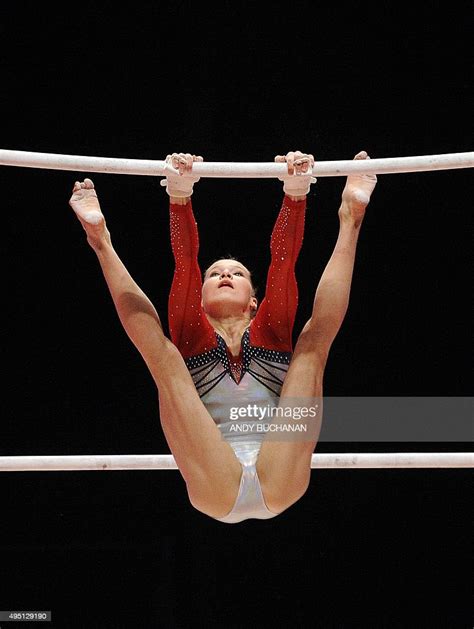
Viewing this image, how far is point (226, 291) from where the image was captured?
289 cm

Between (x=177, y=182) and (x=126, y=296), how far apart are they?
381 millimetres

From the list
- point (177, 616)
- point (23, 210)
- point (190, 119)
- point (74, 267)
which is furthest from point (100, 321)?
point (177, 616)

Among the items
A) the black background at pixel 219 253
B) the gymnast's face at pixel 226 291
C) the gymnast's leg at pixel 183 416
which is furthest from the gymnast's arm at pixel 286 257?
the black background at pixel 219 253

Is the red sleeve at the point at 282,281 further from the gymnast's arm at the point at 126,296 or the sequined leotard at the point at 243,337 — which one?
the gymnast's arm at the point at 126,296

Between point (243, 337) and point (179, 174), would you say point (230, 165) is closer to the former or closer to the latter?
point (179, 174)

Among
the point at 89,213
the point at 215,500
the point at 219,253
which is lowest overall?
the point at 215,500

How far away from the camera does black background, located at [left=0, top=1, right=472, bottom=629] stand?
13.2 feet

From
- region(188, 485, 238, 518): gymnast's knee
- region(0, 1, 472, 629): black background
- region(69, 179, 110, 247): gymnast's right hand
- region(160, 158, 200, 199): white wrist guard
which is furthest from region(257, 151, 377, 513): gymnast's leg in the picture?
region(0, 1, 472, 629): black background

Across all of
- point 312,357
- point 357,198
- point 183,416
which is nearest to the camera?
point 183,416

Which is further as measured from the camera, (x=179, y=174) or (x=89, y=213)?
(x=89, y=213)

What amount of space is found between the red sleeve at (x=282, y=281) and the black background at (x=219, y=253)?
144 cm

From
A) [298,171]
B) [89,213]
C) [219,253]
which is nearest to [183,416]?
[89,213]

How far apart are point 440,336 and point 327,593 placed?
1.32 m

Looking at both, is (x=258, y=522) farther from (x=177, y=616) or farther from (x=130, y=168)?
(x=130, y=168)
